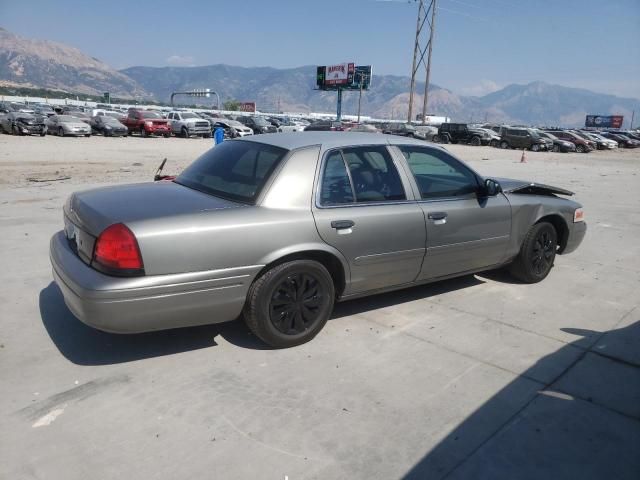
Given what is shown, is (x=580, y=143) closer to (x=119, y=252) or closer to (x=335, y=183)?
(x=335, y=183)

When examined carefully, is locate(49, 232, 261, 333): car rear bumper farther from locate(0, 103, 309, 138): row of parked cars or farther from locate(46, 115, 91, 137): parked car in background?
locate(46, 115, 91, 137): parked car in background

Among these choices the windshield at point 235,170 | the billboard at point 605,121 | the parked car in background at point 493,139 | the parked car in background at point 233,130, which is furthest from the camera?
the billboard at point 605,121

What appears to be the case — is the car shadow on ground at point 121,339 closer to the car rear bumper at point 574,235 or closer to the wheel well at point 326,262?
the wheel well at point 326,262

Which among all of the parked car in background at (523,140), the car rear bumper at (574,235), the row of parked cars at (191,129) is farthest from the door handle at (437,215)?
the parked car in background at (523,140)

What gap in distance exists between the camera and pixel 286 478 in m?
2.39

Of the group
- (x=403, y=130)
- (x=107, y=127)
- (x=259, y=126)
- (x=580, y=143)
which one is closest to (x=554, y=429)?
(x=107, y=127)

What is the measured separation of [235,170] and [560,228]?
3635 mm

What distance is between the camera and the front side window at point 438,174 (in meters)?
4.33

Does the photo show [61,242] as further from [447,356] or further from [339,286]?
[447,356]

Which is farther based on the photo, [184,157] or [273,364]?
[184,157]

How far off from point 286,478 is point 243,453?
0.28m

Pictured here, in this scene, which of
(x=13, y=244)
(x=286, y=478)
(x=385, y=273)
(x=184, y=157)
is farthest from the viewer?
(x=184, y=157)

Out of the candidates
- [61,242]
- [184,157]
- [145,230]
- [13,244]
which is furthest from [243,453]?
[184,157]

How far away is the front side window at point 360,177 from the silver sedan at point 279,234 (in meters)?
0.01
